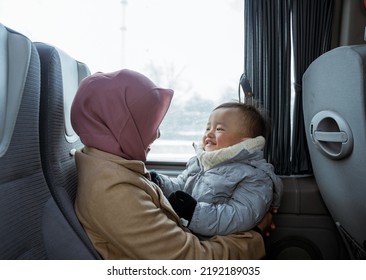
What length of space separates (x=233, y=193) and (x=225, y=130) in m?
0.26

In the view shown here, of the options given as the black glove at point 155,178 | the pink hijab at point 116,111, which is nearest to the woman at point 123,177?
the pink hijab at point 116,111

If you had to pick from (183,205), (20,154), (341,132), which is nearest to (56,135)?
(20,154)

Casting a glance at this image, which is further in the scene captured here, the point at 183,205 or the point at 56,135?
the point at 183,205

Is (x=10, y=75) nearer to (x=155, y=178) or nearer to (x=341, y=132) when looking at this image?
(x=155, y=178)

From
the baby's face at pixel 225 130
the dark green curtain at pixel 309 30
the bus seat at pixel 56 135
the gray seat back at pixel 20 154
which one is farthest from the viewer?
Answer: the dark green curtain at pixel 309 30

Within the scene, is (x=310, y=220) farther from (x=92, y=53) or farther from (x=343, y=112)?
(x=92, y=53)

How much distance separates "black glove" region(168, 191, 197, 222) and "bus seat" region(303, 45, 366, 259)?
0.52 m

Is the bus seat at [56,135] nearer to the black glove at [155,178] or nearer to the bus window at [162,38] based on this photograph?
the black glove at [155,178]

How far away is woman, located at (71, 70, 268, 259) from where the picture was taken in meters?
0.79

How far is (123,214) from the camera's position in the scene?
779 mm

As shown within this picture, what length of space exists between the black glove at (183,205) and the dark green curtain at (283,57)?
0.72 metres

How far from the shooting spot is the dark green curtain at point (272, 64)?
57.7 inches

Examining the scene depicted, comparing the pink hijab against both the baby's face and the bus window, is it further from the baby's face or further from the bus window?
the bus window

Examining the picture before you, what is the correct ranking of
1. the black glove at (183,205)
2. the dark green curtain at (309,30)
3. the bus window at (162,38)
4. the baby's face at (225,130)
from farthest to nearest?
the bus window at (162,38)
the dark green curtain at (309,30)
the baby's face at (225,130)
the black glove at (183,205)
